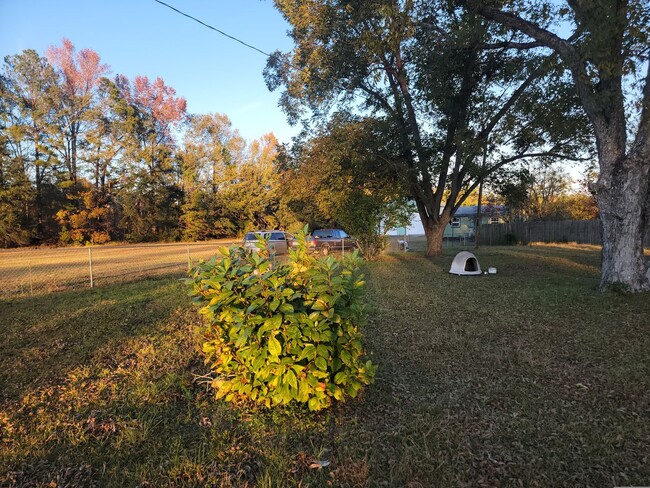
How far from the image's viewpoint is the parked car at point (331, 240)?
17594 millimetres

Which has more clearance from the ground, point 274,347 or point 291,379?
point 274,347

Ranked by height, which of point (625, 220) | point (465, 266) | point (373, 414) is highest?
point (625, 220)

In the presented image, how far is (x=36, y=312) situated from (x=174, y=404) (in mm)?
5111

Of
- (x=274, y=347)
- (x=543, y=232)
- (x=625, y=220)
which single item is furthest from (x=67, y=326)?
(x=543, y=232)

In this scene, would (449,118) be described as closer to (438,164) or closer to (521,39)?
(438,164)

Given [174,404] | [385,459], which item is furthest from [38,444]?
[385,459]

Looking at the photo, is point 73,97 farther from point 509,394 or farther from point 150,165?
point 509,394

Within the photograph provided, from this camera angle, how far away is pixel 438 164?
1538 centimetres

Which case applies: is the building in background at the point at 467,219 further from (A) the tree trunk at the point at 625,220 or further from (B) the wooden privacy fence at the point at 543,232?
(A) the tree trunk at the point at 625,220

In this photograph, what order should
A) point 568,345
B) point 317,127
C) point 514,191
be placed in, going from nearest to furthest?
point 568,345
point 317,127
point 514,191

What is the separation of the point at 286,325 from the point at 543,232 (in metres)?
28.7

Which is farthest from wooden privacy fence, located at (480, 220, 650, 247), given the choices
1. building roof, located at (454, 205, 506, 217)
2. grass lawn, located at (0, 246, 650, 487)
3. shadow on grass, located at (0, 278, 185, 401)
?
shadow on grass, located at (0, 278, 185, 401)

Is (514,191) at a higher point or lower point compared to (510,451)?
higher

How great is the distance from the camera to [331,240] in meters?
18.0
